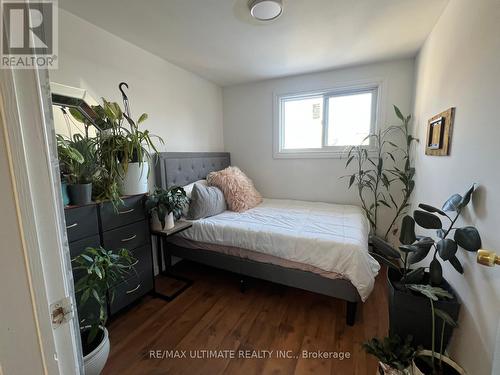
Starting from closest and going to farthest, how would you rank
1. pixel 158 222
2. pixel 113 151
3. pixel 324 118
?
1. pixel 113 151
2. pixel 158 222
3. pixel 324 118

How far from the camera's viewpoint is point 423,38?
2.06 m

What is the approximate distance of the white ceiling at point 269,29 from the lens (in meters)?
1.57

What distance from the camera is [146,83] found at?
226cm

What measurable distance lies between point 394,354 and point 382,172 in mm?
2095

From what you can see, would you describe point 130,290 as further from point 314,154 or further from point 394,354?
point 314,154

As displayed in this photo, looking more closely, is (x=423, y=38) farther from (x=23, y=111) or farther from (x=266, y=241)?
(x=23, y=111)

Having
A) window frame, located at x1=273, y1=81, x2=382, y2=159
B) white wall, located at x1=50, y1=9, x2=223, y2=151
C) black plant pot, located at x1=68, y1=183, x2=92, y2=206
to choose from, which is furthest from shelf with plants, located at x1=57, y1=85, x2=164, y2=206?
window frame, located at x1=273, y1=81, x2=382, y2=159

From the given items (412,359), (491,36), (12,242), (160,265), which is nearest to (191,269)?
(160,265)

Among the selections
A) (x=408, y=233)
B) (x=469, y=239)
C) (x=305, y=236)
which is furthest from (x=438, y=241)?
(x=305, y=236)

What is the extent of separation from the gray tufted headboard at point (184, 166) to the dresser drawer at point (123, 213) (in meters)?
0.58

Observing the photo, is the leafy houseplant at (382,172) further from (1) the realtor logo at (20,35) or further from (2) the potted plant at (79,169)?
(1) the realtor logo at (20,35)

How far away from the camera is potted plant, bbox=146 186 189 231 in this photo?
6.13 feet

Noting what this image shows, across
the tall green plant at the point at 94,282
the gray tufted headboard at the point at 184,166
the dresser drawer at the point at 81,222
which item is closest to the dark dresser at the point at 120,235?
the dresser drawer at the point at 81,222

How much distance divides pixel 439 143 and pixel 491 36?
693 millimetres
